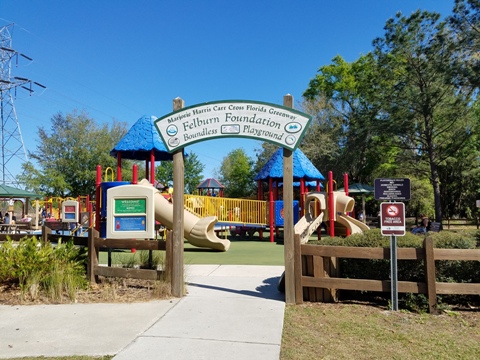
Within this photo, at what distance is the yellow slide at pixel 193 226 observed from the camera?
1350cm

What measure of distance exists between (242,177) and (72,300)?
47.0m

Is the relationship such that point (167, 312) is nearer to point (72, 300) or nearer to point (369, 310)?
point (72, 300)

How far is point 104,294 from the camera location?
6.55 m

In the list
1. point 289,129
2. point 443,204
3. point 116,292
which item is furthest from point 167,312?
point 443,204

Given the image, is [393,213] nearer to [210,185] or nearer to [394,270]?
[394,270]

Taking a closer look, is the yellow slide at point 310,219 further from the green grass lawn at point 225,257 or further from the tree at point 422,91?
the tree at point 422,91

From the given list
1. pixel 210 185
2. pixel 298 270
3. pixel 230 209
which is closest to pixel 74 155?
pixel 210 185

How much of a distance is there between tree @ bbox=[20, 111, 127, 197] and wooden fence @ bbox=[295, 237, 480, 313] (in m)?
36.0

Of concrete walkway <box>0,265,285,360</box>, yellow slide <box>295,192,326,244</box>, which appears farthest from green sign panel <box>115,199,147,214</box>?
yellow slide <box>295,192,326,244</box>

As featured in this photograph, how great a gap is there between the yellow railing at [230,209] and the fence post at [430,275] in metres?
12.2

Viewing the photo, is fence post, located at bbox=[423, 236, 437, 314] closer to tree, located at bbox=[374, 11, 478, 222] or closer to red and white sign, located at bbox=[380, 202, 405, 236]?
red and white sign, located at bbox=[380, 202, 405, 236]

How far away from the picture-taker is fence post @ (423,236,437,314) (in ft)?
18.5

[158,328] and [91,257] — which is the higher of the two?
[91,257]

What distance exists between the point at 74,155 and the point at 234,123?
A: 120 feet
